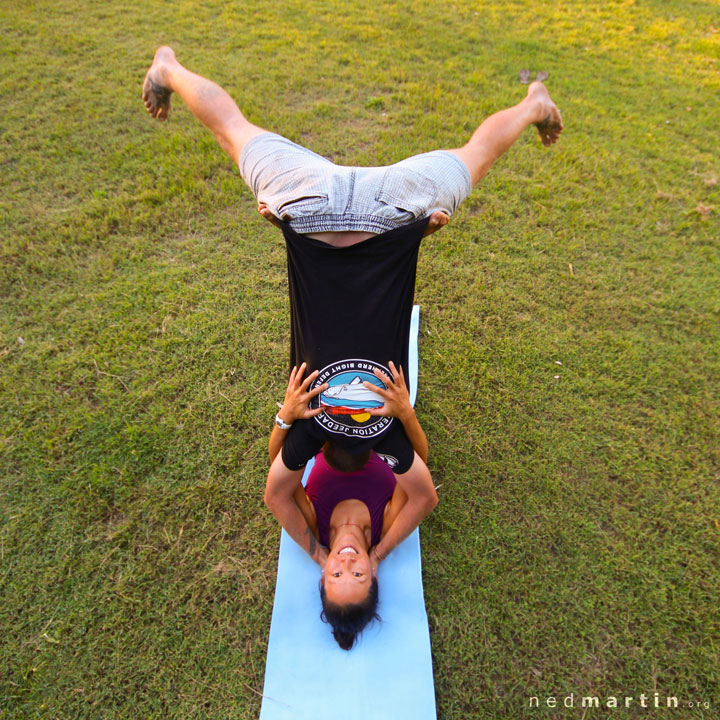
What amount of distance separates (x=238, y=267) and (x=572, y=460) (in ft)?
10.7

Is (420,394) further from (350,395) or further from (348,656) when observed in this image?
(348,656)

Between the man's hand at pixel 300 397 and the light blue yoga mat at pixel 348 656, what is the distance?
27.7 inches

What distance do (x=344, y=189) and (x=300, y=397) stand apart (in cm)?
104

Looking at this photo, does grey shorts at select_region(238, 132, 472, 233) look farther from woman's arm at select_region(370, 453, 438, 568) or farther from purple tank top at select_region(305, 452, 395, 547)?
purple tank top at select_region(305, 452, 395, 547)

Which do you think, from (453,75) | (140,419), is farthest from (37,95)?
(453,75)

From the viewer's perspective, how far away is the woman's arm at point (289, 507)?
266 cm

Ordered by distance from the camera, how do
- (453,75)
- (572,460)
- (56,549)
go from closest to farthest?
(56,549)
(572,460)
(453,75)

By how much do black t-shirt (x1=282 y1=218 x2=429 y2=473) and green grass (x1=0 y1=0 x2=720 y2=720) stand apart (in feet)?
4.15

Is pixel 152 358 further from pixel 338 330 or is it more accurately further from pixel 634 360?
pixel 634 360

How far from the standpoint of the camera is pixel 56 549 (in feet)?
9.55

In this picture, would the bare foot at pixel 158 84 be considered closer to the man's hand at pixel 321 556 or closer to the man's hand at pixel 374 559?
the man's hand at pixel 321 556

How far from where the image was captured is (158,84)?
9.65 feet

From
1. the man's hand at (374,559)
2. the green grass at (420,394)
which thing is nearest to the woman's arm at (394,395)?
the man's hand at (374,559)

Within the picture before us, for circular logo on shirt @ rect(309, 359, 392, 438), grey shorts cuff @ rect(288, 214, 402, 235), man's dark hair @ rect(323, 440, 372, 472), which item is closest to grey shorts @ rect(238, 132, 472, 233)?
grey shorts cuff @ rect(288, 214, 402, 235)
